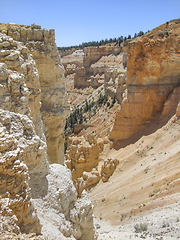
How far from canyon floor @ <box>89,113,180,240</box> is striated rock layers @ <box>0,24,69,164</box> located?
13.2 ft

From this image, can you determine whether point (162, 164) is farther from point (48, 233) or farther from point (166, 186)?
point (48, 233)

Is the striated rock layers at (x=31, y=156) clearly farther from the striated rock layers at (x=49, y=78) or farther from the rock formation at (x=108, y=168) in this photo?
Result: the rock formation at (x=108, y=168)

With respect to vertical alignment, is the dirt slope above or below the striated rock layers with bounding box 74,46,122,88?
below

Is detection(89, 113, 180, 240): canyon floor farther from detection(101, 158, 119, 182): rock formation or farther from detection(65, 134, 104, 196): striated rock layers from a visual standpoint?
detection(65, 134, 104, 196): striated rock layers

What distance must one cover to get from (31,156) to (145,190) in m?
8.91

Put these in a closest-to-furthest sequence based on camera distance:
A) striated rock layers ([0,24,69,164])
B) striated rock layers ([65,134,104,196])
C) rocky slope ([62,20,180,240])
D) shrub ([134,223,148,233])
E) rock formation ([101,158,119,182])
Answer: shrub ([134,223,148,233]) < striated rock layers ([0,24,69,164]) < rocky slope ([62,20,180,240]) < rock formation ([101,158,119,182]) < striated rock layers ([65,134,104,196])

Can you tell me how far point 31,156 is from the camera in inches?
194

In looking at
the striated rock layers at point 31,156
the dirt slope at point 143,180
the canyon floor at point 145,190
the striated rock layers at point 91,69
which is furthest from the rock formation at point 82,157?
the striated rock layers at point 91,69

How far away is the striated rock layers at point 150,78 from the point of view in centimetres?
1788

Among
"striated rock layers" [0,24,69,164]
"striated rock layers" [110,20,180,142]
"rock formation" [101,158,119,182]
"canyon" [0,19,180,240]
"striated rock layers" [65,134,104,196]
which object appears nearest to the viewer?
"canyon" [0,19,180,240]

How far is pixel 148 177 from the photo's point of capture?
43.0 feet

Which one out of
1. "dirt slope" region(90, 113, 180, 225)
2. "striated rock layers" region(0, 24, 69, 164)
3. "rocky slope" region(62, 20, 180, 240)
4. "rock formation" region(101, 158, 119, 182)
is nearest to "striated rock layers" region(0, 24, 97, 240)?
"striated rock layers" region(0, 24, 69, 164)

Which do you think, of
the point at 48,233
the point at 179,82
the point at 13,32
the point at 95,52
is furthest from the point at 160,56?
the point at 95,52

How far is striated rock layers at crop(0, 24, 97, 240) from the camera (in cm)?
354
